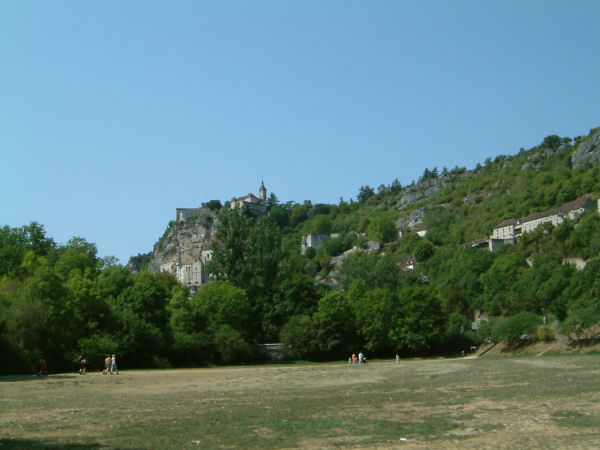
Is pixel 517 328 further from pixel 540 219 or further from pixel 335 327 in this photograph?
pixel 540 219

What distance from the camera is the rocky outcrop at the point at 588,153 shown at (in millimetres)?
185900

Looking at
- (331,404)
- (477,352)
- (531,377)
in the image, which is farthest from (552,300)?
(331,404)

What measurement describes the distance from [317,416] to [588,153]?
197 m

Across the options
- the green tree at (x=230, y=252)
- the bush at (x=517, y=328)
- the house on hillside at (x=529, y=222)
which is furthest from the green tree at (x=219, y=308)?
the house on hillside at (x=529, y=222)

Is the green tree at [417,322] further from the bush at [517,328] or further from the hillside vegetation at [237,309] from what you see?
the bush at [517,328]

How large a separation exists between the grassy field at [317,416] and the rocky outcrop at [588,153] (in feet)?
578

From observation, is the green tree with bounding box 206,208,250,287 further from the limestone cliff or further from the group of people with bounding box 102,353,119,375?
the limestone cliff

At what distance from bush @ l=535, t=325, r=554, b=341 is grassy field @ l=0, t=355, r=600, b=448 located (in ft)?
130

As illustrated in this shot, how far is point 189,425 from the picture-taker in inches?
647

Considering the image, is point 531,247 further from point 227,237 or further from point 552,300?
point 227,237

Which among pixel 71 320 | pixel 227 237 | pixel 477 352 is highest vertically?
pixel 227 237

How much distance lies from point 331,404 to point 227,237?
54099 millimetres

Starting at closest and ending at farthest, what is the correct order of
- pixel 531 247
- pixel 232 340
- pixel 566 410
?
pixel 566 410, pixel 232 340, pixel 531 247

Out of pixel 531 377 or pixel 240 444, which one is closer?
pixel 240 444
